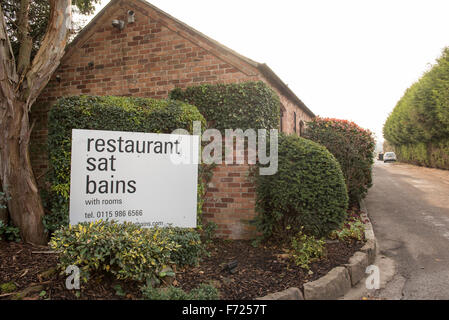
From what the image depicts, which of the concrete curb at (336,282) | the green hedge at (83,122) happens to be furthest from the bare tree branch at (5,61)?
the concrete curb at (336,282)

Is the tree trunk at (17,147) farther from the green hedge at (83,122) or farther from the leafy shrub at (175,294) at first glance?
the leafy shrub at (175,294)

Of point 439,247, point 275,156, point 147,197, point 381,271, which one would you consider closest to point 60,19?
point 147,197

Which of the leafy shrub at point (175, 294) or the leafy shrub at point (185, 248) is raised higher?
the leafy shrub at point (185, 248)

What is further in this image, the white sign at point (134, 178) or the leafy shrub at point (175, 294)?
the white sign at point (134, 178)

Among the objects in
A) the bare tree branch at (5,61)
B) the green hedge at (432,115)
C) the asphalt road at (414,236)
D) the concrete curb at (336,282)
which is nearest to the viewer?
the concrete curb at (336,282)

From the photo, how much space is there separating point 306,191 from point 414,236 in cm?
296

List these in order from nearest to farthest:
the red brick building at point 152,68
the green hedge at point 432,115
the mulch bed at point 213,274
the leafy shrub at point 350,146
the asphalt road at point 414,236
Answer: the mulch bed at point 213,274 < the asphalt road at point 414,236 < the red brick building at point 152,68 < the leafy shrub at point 350,146 < the green hedge at point 432,115

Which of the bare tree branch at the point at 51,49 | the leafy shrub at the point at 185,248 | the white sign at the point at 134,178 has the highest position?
the bare tree branch at the point at 51,49

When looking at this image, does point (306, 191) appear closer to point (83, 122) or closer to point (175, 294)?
point (175, 294)

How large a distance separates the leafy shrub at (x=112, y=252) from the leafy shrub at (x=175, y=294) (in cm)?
16

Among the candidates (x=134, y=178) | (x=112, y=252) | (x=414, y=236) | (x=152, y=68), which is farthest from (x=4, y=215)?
(x=414, y=236)

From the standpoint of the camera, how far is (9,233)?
427 cm

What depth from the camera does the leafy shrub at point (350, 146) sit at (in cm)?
748

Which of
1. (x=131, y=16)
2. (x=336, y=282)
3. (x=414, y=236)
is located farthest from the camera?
(x=131, y=16)
